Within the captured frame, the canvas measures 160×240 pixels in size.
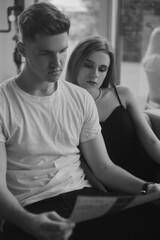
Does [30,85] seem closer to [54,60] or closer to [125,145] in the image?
[54,60]

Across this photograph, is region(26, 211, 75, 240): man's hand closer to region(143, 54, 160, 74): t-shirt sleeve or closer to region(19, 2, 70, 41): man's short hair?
region(19, 2, 70, 41): man's short hair

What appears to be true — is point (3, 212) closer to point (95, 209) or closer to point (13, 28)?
point (95, 209)

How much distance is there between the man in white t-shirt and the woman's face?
26 centimetres

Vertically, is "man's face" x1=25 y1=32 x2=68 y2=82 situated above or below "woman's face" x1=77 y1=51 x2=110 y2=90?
above

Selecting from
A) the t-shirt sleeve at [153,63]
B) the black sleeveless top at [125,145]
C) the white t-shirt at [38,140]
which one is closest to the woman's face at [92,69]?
the black sleeveless top at [125,145]

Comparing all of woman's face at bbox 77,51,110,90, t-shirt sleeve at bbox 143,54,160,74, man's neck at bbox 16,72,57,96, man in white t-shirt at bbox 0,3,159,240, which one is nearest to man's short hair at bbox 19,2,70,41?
man in white t-shirt at bbox 0,3,159,240

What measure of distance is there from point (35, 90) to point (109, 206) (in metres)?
0.51

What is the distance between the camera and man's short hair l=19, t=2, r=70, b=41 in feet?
3.83

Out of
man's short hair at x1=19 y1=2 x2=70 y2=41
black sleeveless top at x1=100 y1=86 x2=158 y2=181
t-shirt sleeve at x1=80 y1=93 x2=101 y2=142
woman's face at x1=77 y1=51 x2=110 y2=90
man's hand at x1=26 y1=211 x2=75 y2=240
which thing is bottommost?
black sleeveless top at x1=100 y1=86 x2=158 y2=181

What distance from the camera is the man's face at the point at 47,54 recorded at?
46.3 inches

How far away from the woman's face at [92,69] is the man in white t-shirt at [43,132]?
0.26 m

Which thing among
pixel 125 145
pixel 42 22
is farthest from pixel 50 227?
pixel 125 145

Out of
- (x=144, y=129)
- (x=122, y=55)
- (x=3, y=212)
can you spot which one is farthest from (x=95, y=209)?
(x=122, y=55)

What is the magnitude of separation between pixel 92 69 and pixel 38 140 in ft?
1.68
